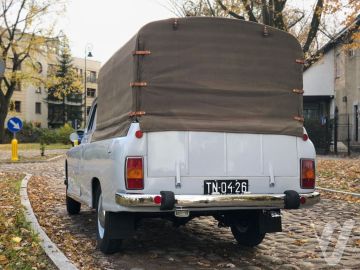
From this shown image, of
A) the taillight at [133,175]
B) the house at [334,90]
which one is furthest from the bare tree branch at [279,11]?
the taillight at [133,175]

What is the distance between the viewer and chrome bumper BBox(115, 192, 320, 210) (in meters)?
4.95

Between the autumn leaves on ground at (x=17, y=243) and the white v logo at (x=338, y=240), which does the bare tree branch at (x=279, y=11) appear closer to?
the white v logo at (x=338, y=240)

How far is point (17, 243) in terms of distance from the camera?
6070 millimetres

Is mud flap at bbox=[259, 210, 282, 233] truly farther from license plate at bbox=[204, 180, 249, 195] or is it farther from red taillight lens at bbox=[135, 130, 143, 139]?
red taillight lens at bbox=[135, 130, 143, 139]

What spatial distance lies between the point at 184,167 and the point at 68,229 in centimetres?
315

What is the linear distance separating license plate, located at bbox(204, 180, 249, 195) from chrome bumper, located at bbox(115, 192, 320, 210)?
3.7 inches

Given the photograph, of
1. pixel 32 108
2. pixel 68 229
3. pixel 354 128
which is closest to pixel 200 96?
pixel 68 229

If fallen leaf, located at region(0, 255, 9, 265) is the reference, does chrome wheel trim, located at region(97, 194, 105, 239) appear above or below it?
above

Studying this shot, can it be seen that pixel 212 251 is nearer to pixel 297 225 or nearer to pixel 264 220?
pixel 264 220

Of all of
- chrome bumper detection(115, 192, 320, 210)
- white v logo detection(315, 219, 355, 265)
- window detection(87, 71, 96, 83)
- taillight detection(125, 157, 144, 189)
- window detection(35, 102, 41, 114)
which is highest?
window detection(87, 71, 96, 83)

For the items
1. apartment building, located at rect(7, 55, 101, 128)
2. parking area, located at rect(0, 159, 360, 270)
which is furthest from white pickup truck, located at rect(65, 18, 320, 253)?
apartment building, located at rect(7, 55, 101, 128)

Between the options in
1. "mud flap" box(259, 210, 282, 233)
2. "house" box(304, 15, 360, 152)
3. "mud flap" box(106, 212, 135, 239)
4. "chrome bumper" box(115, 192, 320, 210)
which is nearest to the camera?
"chrome bumper" box(115, 192, 320, 210)

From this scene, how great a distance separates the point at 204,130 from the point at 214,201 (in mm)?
761

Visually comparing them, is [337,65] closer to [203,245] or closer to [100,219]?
[203,245]
